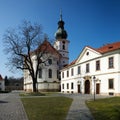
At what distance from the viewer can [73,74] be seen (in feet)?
166

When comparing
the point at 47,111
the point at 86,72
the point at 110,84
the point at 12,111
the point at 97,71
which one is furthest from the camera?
the point at 86,72

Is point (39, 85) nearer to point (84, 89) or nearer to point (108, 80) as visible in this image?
point (84, 89)

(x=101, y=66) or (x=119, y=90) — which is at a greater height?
(x=101, y=66)

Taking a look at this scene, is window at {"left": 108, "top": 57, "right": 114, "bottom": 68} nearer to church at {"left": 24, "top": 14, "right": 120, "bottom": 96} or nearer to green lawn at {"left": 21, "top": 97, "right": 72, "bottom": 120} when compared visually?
church at {"left": 24, "top": 14, "right": 120, "bottom": 96}

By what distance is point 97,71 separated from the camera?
3831 cm

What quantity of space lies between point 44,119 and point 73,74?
4031cm

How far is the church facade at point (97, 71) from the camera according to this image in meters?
33.0

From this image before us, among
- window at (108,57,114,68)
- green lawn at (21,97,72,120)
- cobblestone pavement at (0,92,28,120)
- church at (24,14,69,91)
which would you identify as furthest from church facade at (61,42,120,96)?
church at (24,14,69,91)

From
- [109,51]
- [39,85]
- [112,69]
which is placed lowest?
[39,85]

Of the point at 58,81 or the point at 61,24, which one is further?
the point at 61,24

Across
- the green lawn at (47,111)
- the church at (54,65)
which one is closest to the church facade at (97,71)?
the green lawn at (47,111)

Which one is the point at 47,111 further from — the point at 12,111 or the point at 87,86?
the point at 87,86

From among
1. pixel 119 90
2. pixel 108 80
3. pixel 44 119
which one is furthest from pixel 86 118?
pixel 108 80

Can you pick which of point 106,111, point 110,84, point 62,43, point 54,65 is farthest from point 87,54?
point 62,43
